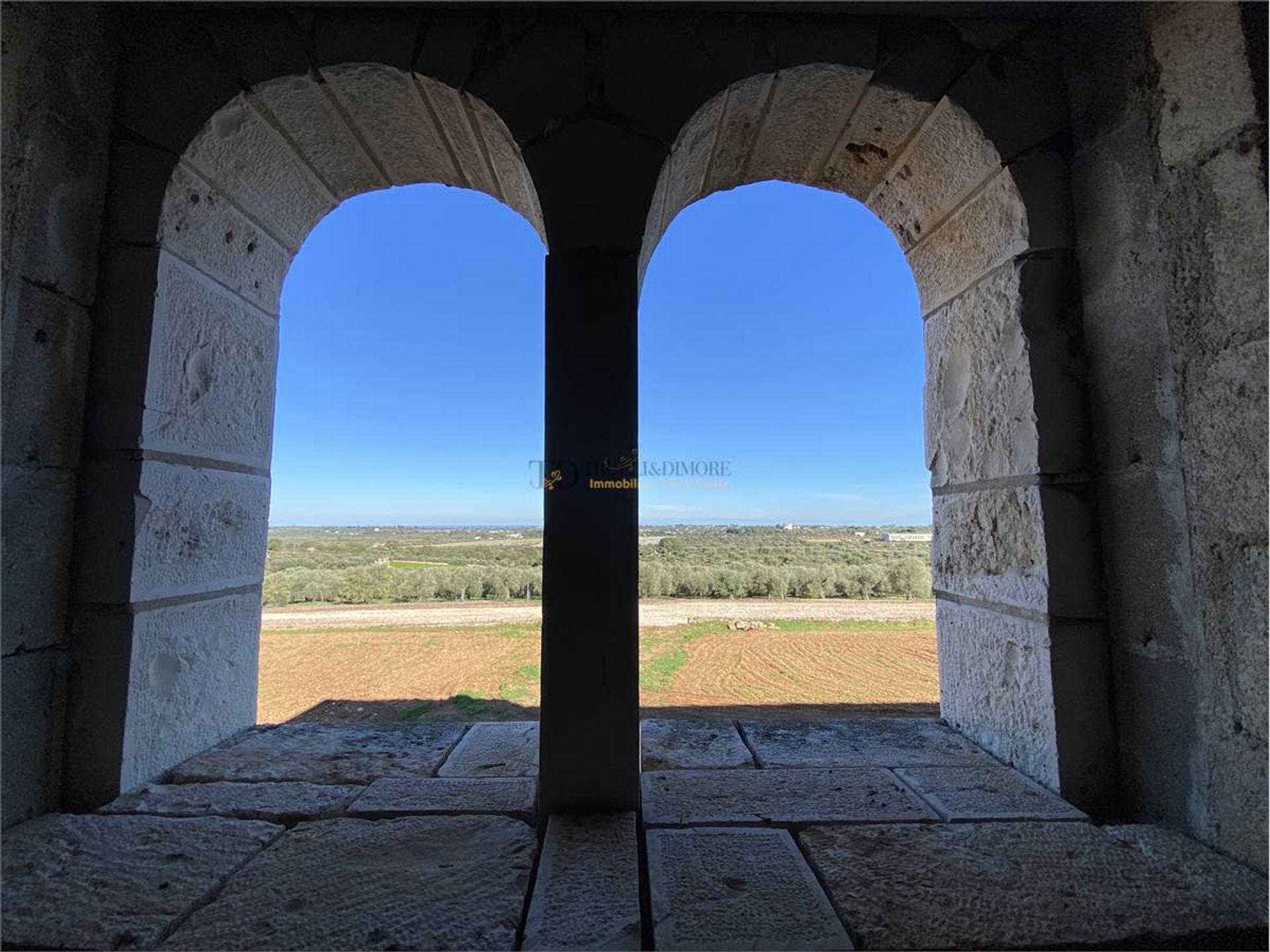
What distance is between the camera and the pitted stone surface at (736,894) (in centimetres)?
96

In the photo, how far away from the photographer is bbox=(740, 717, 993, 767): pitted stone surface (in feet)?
5.47

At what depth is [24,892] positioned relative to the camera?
1065mm

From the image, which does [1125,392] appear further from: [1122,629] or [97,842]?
[97,842]

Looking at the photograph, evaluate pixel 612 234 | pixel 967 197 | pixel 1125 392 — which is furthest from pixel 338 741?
pixel 967 197

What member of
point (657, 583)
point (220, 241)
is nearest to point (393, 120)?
point (220, 241)

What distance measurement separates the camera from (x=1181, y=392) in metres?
1.30

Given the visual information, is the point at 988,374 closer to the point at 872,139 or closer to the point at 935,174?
the point at 935,174

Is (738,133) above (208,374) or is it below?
above

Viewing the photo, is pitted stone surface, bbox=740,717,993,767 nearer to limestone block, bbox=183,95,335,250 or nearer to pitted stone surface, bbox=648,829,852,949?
pitted stone surface, bbox=648,829,852,949

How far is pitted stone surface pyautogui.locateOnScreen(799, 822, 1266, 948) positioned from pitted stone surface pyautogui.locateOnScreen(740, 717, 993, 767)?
1.19ft

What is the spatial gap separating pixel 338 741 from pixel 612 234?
1872 mm

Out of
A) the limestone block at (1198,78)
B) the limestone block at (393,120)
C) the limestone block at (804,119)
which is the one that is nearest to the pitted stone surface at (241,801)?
the limestone block at (393,120)

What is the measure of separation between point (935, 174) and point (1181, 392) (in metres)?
1.02

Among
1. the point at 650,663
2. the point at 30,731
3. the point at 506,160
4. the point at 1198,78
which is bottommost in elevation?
the point at 650,663
